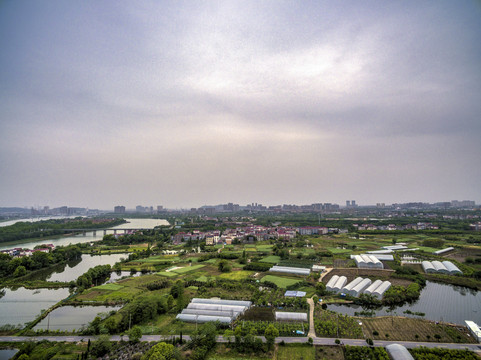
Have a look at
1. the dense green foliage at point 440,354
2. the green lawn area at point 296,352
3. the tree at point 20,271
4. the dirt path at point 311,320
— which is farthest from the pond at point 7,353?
the dense green foliage at point 440,354

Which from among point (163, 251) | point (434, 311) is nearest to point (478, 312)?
point (434, 311)

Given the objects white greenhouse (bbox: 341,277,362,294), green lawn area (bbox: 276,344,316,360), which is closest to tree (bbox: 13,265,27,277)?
green lawn area (bbox: 276,344,316,360)

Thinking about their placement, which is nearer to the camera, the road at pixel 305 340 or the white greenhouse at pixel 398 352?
the white greenhouse at pixel 398 352

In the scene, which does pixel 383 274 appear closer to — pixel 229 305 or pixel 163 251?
pixel 229 305

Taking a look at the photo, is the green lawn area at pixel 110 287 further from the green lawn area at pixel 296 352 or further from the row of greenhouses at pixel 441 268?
the row of greenhouses at pixel 441 268

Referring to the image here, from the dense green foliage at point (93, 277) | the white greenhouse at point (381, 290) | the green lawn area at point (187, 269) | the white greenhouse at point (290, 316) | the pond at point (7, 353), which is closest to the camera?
the pond at point (7, 353)
